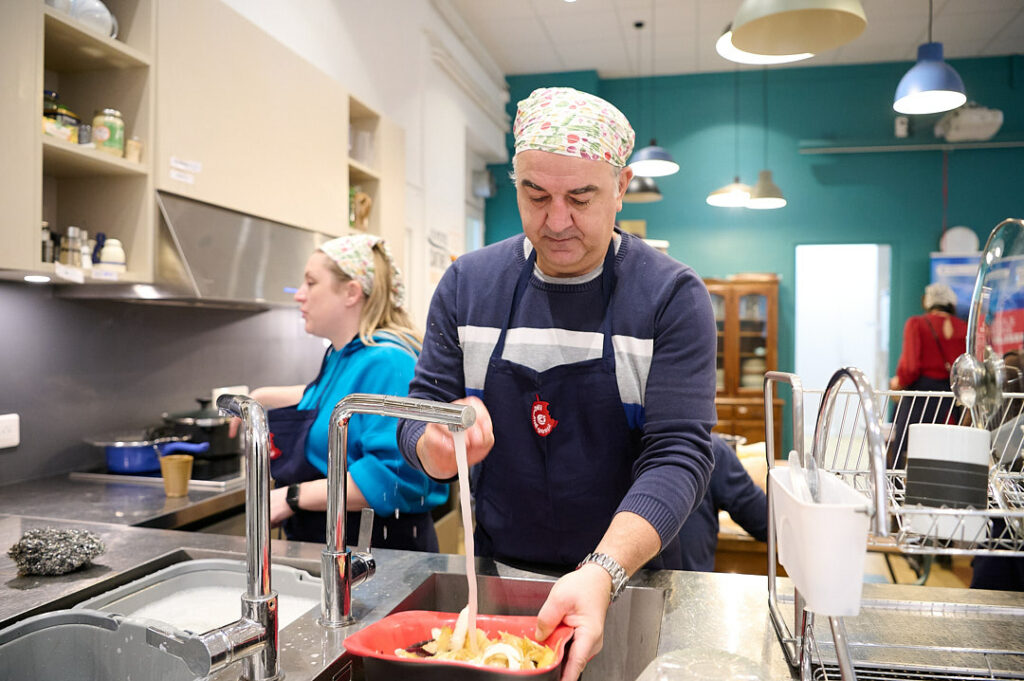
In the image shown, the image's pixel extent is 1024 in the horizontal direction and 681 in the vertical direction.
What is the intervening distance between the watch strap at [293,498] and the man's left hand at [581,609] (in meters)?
1.04

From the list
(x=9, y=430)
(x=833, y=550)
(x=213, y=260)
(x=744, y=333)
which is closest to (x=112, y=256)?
(x=213, y=260)

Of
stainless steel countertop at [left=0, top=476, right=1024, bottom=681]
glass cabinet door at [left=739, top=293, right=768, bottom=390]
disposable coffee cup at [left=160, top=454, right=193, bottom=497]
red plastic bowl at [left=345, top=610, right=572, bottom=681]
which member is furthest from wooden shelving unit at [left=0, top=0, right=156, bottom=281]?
glass cabinet door at [left=739, top=293, right=768, bottom=390]

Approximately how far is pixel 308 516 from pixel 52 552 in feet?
2.28

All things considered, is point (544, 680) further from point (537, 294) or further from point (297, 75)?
point (297, 75)

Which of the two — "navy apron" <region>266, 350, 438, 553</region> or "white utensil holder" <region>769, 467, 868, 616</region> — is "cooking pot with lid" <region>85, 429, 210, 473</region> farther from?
"white utensil holder" <region>769, 467, 868, 616</region>

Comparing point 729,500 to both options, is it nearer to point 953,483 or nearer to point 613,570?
point 613,570

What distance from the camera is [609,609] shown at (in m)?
1.24

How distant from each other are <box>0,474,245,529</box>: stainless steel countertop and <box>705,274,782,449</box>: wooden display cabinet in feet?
16.3

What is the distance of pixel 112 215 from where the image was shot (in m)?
2.24

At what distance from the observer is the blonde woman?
1.85 metres

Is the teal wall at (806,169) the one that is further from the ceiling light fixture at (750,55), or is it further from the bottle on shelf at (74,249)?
the bottle on shelf at (74,249)

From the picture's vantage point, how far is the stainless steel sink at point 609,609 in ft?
3.98

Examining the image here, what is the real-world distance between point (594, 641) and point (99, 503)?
1708 millimetres

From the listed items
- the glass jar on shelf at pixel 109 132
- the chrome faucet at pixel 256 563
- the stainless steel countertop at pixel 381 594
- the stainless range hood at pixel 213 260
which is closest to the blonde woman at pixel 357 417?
the stainless steel countertop at pixel 381 594
